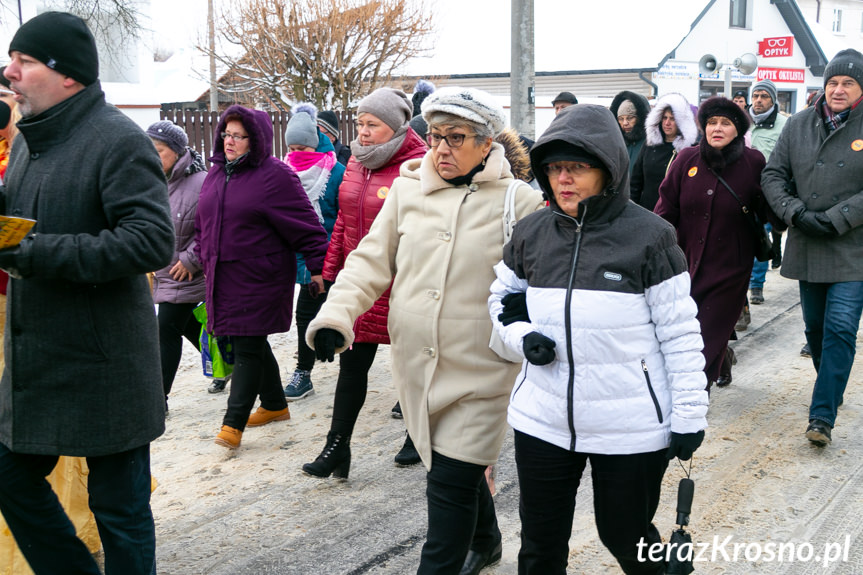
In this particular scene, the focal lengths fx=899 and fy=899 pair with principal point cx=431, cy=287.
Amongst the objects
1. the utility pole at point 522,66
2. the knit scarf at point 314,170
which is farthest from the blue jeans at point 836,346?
the utility pole at point 522,66

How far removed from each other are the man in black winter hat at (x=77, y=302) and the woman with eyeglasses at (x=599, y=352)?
1.27 meters

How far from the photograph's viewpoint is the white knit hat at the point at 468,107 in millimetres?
3461

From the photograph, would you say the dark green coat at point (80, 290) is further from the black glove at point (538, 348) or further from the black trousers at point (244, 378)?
the black trousers at point (244, 378)

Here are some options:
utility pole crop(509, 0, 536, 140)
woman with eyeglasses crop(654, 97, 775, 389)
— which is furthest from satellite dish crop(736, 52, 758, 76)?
woman with eyeglasses crop(654, 97, 775, 389)

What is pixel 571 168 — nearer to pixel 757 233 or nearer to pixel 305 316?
pixel 757 233

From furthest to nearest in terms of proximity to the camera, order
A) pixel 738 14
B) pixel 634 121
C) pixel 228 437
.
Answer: pixel 738 14
pixel 634 121
pixel 228 437

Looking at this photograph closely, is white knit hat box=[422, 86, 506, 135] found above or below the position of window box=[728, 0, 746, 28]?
below

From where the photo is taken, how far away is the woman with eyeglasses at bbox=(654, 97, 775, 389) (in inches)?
206

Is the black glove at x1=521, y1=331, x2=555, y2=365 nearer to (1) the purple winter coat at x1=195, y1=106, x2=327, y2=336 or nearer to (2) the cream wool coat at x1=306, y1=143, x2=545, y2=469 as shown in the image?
(2) the cream wool coat at x1=306, y1=143, x2=545, y2=469

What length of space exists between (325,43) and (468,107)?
18608 mm

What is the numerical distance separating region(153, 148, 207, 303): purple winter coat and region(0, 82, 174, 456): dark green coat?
271cm

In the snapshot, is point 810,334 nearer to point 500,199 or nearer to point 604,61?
point 500,199

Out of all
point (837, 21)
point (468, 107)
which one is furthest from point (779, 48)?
point (837, 21)

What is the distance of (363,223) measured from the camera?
4965 millimetres
